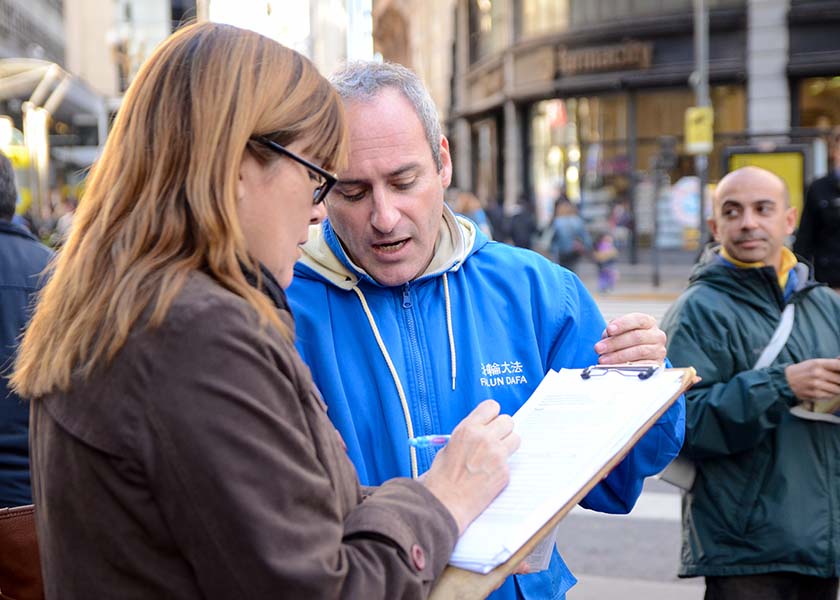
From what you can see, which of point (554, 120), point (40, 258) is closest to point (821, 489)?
point (40, 258)

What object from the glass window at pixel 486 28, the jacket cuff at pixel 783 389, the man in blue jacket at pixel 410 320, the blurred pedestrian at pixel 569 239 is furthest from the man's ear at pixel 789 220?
the glass window at pixel 486 28

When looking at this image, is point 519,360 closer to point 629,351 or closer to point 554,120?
point 629,351

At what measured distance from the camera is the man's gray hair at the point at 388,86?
2549 mm

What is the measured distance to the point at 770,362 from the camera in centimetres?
377

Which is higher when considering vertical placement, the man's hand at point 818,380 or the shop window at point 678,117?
the shop window at point 678,117

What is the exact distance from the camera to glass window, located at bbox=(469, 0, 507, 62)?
32.7 metres

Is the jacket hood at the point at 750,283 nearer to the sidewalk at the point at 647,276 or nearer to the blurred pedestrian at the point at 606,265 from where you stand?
the sidewalk at the point at 647,276

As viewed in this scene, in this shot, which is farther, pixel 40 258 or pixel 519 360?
pixel 40 258

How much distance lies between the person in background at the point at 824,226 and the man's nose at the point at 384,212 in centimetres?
671

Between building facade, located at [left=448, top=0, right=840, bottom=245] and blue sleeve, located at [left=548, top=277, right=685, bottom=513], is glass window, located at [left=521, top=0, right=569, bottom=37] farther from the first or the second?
blue sleeve, located at [left=548, top=277, right=685, bottom=513]

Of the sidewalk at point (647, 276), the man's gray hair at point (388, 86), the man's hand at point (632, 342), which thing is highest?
the man's gray hair at point (388, 86)

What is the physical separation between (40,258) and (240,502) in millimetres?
2649

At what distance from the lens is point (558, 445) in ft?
6.30

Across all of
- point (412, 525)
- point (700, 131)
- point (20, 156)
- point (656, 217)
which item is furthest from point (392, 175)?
point (656, 217)
